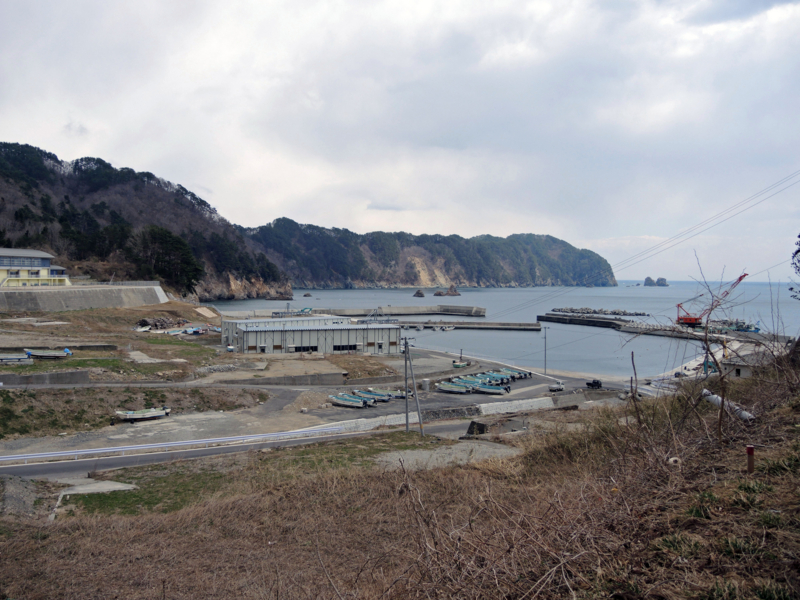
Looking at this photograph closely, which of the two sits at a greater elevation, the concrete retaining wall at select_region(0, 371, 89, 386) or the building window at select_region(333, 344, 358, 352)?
the concrete retaining wall at select_region(0, 371, 89, 386)

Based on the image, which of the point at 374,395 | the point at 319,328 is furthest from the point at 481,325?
the point at 374,395

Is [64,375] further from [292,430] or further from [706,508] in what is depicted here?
[706,508]

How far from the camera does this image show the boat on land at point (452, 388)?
32281 mm

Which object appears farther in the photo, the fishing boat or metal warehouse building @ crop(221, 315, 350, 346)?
metal warehouse building @ crop(221, 315, 350, 346)

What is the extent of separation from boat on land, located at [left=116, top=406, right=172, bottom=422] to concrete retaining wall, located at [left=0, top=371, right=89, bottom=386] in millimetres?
4368

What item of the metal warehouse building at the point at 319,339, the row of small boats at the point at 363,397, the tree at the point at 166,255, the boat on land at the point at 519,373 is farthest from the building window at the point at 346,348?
the tree at the point at 166,255

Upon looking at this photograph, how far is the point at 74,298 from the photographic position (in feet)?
178

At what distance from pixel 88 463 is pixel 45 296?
44438mm

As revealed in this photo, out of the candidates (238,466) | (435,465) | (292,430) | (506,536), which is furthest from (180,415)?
(506,536)

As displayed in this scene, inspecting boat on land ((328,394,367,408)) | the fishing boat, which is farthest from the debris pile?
the fishing boat

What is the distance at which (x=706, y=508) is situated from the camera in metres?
5.29

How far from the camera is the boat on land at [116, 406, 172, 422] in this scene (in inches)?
847

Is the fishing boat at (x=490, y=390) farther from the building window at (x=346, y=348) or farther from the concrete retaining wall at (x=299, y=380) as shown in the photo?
the building window at (x=346, y=348)

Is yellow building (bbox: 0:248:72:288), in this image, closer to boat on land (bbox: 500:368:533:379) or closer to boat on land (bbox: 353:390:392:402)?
boat on land (bbox: 353:390:392:402)
